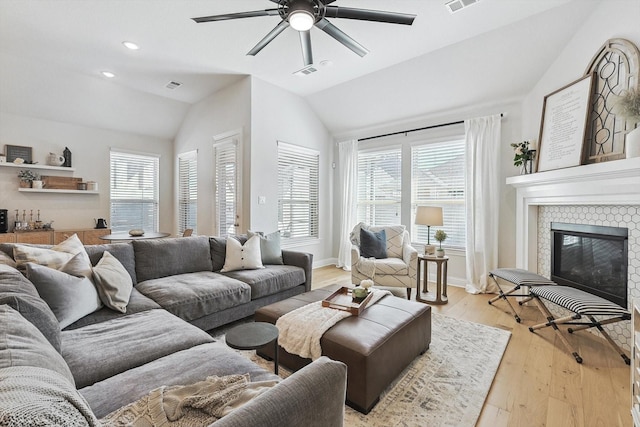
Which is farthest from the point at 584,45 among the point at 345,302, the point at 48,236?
the point at 48,236

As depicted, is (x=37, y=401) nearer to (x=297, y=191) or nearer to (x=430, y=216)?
(x=430, y=216)

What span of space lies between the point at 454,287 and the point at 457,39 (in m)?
3.29

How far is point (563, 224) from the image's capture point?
316 centimetres

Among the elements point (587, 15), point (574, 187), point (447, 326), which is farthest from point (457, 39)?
point (447, 326)

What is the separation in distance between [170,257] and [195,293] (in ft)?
2.28

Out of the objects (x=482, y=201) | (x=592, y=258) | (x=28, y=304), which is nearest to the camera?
(x=28, y=304)

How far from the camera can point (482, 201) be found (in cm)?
402

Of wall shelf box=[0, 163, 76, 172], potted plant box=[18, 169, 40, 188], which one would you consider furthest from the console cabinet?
wall shelf box=[0, 163, 76, 172]

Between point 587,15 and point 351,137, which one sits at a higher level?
point 587,15

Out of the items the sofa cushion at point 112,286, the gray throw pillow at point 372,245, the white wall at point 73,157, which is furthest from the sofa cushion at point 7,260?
the white wall at point 73,157

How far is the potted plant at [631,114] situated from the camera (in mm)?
2229

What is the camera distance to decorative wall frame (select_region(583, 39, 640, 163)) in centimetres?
247

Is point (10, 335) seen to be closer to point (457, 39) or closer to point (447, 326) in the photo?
point (447, 326)

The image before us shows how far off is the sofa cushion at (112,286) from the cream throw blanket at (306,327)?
1.12m
